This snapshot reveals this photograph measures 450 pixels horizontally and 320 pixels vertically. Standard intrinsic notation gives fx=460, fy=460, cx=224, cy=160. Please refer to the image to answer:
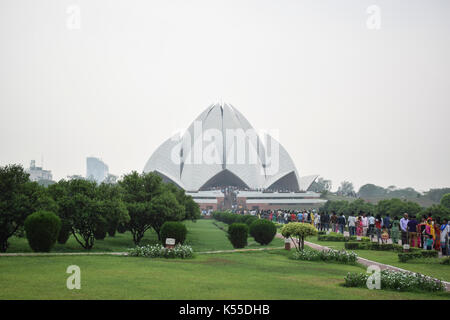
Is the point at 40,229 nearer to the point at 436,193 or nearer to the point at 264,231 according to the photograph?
the point at 264,231

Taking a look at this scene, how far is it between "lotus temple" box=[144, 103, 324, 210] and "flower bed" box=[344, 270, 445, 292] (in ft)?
148

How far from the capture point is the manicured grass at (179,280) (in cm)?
618

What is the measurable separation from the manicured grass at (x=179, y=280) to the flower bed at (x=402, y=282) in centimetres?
17

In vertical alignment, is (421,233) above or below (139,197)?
below

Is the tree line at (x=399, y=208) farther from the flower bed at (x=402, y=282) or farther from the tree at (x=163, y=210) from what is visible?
the flower bed at (x=402, y=282)

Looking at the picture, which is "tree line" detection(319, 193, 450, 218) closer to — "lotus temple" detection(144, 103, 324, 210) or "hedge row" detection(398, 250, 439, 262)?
"hedge row" detection(398, 250, 439, 262)

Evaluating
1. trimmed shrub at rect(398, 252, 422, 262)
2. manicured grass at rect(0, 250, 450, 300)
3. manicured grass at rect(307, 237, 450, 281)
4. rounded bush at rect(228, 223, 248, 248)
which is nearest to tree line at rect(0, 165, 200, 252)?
manicured grass at rect(0, 250, 450, 300)

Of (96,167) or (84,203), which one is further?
(96,167)

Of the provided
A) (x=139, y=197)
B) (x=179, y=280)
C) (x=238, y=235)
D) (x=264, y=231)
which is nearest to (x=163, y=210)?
(x=139, y=197)

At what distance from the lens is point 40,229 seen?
11.4 m

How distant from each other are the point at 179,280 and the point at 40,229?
18.4ft

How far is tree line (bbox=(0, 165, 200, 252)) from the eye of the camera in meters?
12.0

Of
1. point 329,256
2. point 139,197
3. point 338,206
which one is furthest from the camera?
point 338,206
